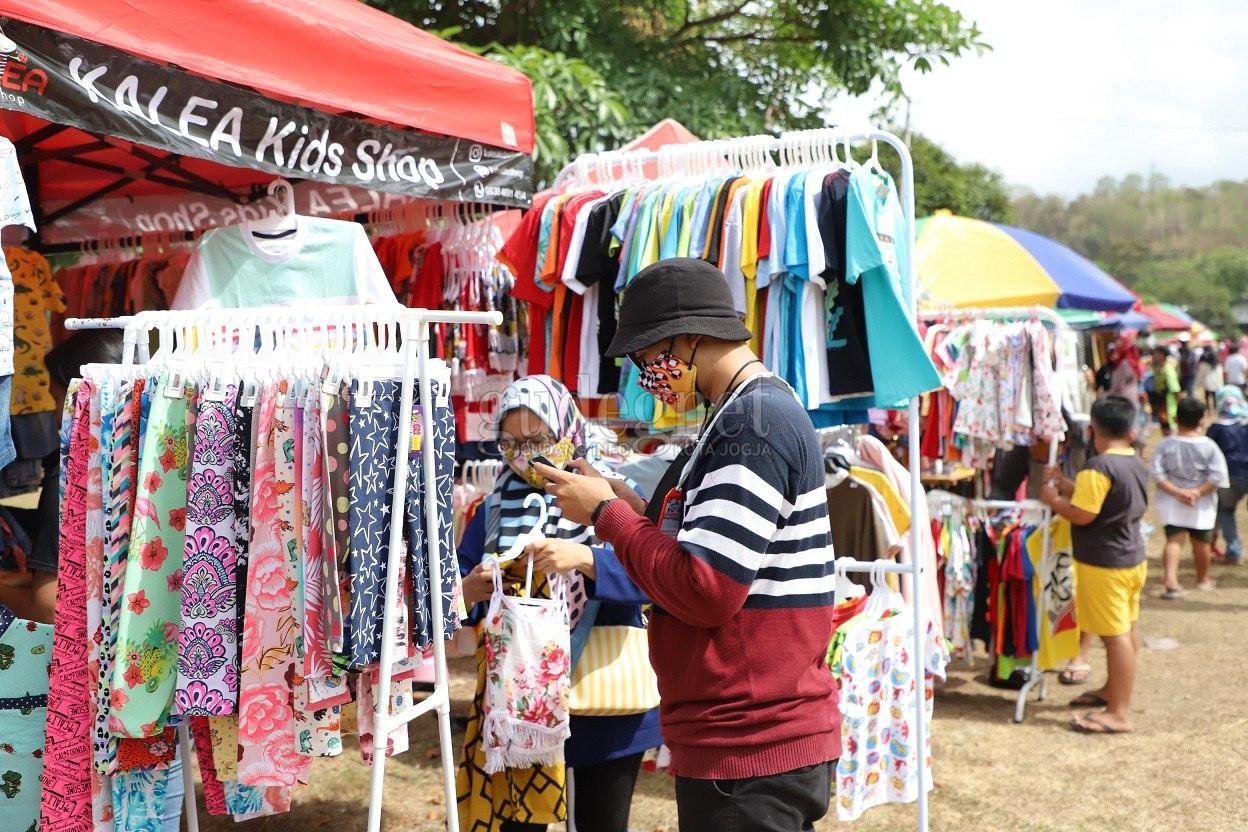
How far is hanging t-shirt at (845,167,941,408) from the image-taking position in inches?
139

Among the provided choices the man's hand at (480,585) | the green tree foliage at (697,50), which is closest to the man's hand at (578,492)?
the man's hand at (480,585)

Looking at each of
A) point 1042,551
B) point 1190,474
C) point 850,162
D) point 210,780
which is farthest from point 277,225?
point 1190,474

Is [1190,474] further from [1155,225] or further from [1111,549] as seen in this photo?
[1155,225]

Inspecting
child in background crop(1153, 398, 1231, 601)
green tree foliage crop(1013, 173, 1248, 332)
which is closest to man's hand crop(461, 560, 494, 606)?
child in background crop(1153, 398, 1231, 601)

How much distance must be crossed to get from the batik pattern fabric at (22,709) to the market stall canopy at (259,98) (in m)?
1.44

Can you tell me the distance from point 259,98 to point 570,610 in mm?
1927

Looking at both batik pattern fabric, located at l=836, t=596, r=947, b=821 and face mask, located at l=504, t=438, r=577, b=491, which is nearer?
face mask, located at l=504, t=438, r=577, b=491

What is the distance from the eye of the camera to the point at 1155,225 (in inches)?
4503

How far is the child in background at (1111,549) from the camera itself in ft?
19.1

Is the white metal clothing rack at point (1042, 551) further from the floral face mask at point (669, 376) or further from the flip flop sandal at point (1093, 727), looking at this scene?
the floral face mask at point (669, 376)

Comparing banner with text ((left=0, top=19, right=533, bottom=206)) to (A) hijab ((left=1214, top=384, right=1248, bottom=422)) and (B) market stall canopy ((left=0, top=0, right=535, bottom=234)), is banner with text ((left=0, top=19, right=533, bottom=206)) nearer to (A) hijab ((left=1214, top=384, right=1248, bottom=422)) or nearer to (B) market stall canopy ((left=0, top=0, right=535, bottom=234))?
(B) market stall canopy ((left=0, top=0, right=535, bottom=234))

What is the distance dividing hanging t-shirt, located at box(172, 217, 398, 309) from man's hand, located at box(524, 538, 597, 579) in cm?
136

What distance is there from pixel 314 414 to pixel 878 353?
194cm

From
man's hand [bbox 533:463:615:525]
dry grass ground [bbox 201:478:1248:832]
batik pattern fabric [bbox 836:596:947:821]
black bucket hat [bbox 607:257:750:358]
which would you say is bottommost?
dry grass ground [bbox 201:478:1248:832]
